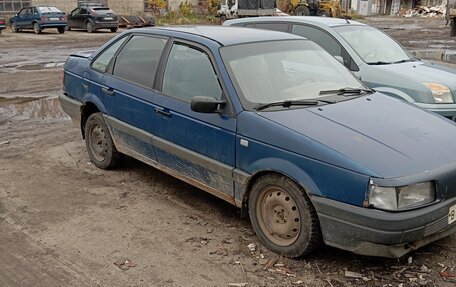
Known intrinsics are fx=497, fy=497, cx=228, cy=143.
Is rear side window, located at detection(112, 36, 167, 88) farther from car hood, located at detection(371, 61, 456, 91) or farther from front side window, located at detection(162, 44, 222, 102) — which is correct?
car hood, located at detection(371, 61, 456, 91)

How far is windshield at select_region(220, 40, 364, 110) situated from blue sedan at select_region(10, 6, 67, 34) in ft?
85.3

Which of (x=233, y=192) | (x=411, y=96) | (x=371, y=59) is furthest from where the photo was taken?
(x=371, y=59)

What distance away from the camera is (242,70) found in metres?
4.30

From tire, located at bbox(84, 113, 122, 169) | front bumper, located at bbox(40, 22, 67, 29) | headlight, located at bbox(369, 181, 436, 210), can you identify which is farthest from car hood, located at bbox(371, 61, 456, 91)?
front bumper, located at bbox(40, 22, 67, 29)

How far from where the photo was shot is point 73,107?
609 centimetres

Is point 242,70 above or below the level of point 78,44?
above

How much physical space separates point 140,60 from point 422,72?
392 centimetres

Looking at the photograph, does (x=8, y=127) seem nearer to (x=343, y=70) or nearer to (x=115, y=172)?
(x=115, y=172)

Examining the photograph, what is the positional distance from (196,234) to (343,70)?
85.3 inches

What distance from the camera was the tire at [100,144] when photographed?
18.5 feet

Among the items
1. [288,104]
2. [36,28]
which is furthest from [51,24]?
[288,104]

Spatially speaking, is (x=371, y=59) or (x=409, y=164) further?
(x=371, y=59)

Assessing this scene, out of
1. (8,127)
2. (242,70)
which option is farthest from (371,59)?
(8,127)

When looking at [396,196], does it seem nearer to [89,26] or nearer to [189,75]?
[189,75]
